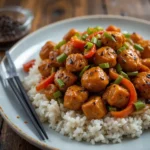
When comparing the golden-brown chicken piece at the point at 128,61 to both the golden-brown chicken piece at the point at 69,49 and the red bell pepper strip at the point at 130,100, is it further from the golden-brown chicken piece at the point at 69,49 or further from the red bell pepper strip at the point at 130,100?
the golden-brown chicken piece at the point at 69,49


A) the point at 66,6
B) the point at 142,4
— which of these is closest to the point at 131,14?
the point at 142,4

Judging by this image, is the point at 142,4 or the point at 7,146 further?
the point at 142,4

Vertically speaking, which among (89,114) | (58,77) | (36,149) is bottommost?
(36,149)

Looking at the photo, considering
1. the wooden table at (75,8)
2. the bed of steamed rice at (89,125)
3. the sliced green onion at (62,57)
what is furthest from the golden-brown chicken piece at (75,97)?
the wooden table at (75,8)

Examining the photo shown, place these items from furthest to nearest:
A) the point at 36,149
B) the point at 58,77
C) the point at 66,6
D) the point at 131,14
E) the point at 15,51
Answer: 1. the point at 66,6
2. the point at 131,14
3. the point at 15,51
4. the point at 58,77
5. the point at 36,149

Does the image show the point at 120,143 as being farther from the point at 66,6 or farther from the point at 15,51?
the point at 66,6

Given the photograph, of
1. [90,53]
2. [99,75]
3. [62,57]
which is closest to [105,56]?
[90,53]

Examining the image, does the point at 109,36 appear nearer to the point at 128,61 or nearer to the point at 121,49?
the point at 121,49
